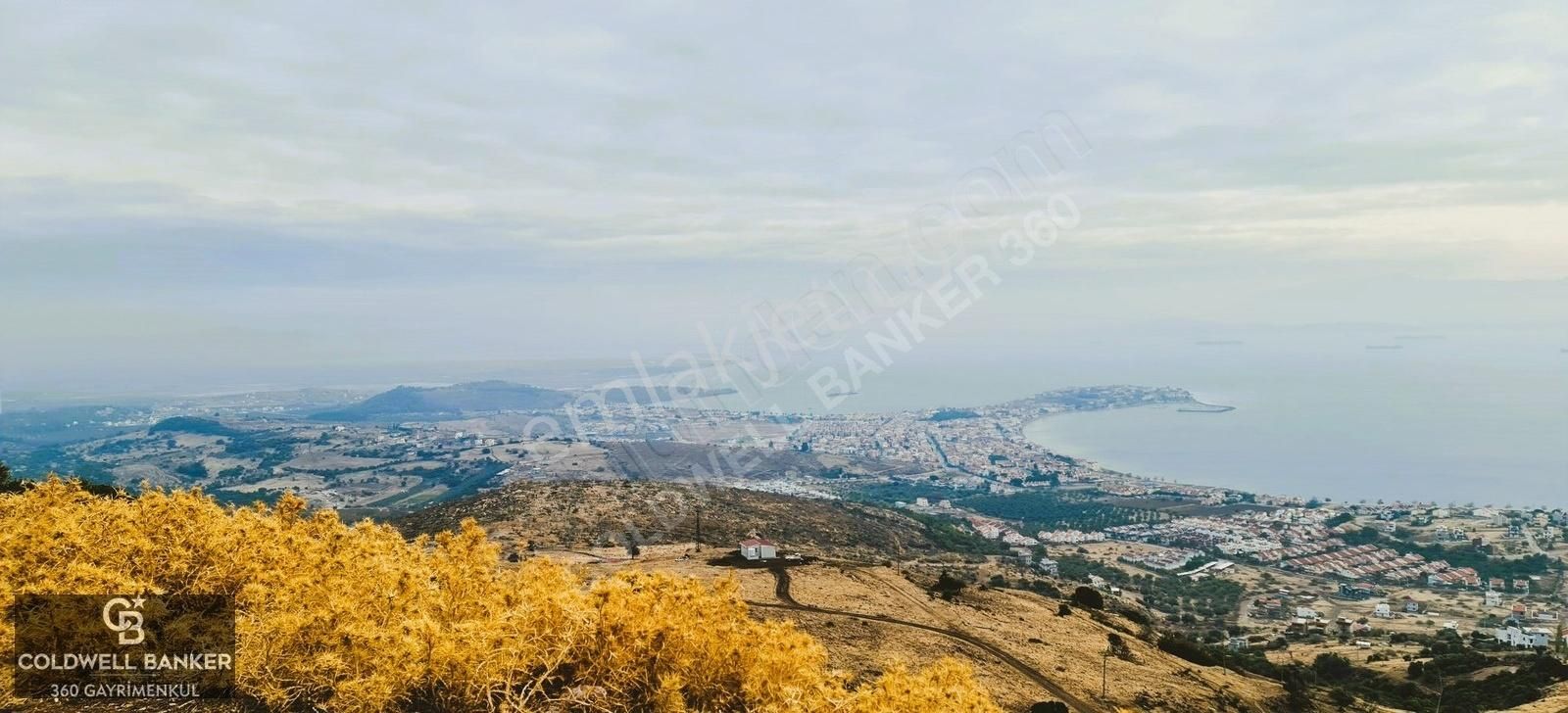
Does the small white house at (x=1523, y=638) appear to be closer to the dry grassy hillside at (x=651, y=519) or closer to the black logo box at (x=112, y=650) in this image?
the dry grassy hillside at (x=651, y=519)

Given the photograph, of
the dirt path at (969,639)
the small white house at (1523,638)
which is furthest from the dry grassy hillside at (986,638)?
the small white house at (1523,638)

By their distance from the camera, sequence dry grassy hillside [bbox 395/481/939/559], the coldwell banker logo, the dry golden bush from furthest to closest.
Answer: dry grassy hillside [bbox 395/481/939/559], the coldwell banker logo, the dry golden bush

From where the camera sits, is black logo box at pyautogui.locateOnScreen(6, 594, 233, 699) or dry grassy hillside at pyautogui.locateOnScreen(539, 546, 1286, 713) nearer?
black logo box at pyautogui.locateOnScreen(6, 594, 233, 699)

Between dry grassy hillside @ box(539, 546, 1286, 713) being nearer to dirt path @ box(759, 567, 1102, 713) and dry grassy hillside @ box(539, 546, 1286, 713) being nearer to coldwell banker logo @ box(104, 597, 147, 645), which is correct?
dirt path @ box(759, 567, 1102, 713)

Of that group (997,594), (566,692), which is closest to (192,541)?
(566,692)

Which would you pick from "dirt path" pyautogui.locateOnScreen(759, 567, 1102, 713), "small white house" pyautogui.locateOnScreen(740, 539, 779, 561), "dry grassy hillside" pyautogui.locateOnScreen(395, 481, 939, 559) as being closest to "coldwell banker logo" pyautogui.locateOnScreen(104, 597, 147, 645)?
"dirt path" pyautogui.locateOnScreen(759, 567, 1102, 713)

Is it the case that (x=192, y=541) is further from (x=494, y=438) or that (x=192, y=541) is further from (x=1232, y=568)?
(x=494, y=438)
